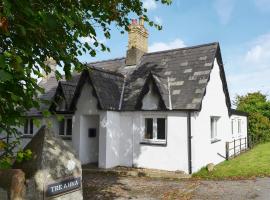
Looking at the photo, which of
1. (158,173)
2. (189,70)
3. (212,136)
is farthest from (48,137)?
(212,136)

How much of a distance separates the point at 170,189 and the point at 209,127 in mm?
6258

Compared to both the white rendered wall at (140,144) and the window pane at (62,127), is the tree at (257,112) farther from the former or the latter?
the window pane at (62,127)

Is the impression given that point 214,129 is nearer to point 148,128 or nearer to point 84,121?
point 148,128

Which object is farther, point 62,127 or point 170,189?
point 62,127

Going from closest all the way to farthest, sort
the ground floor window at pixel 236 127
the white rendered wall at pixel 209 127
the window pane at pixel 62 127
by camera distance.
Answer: the white rendered wall at pixel 209 127, the window pane at pixel 62 127, the ground floor window at pixel 236 127

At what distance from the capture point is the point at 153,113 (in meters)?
16.4

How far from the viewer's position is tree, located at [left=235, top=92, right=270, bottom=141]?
2939 centimetres

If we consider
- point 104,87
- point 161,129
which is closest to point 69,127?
point 104,87

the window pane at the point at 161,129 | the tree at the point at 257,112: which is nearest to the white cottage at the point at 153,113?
the window pane at the point at 161,129

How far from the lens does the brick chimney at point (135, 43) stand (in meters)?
20.2

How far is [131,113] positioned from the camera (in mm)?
17047

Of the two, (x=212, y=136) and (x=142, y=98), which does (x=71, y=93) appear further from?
(x=212, y=136)

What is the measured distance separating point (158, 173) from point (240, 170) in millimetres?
4042

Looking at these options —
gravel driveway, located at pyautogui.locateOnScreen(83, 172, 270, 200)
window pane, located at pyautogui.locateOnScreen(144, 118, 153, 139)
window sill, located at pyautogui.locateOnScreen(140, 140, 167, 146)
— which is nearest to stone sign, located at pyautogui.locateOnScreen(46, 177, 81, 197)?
gravel driveway, located at pyautogui.locateOnScreen(83, 172, 270, 200)
